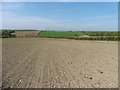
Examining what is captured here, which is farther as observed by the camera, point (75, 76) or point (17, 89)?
point (75, 76)

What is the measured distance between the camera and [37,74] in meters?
9.95

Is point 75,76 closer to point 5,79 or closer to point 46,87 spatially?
point 46,87

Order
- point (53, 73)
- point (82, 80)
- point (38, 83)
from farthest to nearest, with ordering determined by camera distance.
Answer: point (53, 73), point (82, 80), point (38, 83)

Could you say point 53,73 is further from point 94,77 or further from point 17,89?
point 17,89

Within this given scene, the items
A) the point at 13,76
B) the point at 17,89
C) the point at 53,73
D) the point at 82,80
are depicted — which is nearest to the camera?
the point at 17,89

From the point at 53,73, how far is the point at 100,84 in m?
2.59

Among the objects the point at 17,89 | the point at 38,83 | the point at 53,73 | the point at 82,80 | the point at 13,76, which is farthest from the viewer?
the point at 53,73

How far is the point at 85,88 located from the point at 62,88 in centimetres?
83

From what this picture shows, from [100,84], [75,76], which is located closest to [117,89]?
[100,84]

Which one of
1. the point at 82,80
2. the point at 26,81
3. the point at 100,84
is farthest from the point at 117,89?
the point at 26,81

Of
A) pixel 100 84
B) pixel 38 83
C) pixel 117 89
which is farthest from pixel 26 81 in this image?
pixel 117 89

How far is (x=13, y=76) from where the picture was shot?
9.51 meters

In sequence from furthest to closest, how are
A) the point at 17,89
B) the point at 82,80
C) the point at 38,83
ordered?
the point at 82,80 → the point at 38,83 → the point at 17,89

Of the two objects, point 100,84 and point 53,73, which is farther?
point 53,73
